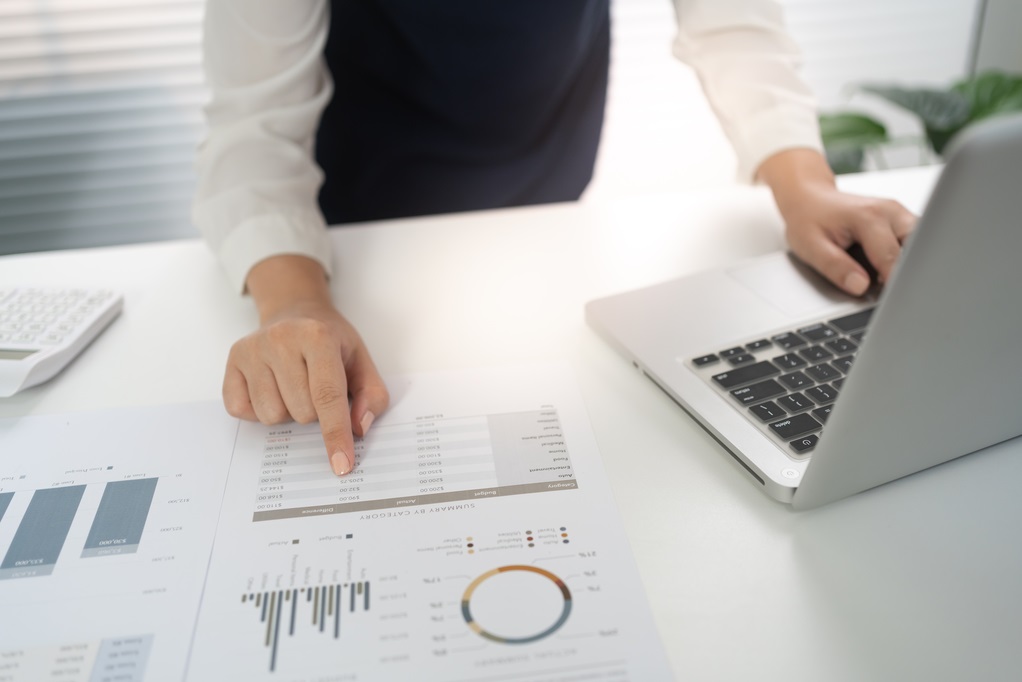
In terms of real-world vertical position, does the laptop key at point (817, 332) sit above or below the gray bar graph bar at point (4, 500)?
below

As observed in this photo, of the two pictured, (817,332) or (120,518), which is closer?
(120,518)

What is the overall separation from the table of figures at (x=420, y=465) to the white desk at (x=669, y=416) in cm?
5

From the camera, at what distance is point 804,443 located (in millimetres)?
562

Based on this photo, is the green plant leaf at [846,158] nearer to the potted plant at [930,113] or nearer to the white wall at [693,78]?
the potted plant at [930,113]

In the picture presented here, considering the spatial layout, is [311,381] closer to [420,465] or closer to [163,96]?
[420,465]

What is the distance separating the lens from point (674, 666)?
441 millimetres

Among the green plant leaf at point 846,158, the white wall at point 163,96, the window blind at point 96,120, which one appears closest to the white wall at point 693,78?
the white wall at point 163,96

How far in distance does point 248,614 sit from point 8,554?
0.58ft

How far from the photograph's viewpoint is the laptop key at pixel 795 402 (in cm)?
59

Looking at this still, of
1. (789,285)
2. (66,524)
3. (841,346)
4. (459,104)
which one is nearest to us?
(66,524)

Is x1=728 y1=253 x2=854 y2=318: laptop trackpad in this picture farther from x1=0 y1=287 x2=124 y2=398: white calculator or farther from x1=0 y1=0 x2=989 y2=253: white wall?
x1=0 y1=0 x2=989 y2=253: white wall

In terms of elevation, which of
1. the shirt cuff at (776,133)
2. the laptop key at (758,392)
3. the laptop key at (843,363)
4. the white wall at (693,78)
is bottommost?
the white wall at (693,78)

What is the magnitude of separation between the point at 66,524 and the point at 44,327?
28 cm

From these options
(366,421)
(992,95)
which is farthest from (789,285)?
(992,95)
